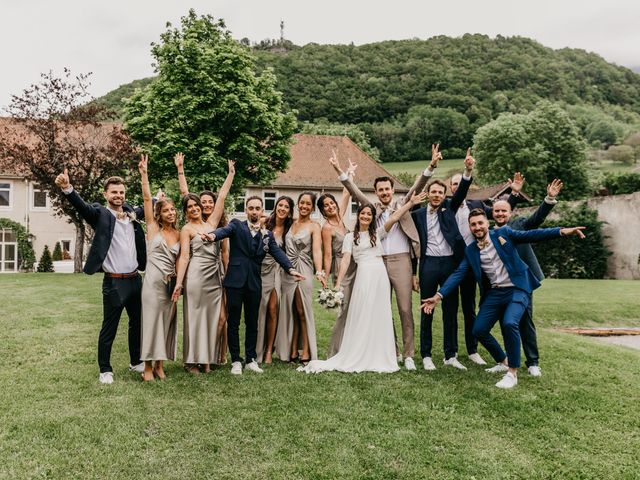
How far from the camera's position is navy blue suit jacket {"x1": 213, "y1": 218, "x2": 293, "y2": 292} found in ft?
24.2

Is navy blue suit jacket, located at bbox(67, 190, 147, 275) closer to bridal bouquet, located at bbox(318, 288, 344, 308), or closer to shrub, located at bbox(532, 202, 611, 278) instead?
bridal bouquet, located at bbox(318, 288, 344, 308)

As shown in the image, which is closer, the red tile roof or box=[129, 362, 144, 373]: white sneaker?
box=[129, 362, 144, 373]: white sneaker

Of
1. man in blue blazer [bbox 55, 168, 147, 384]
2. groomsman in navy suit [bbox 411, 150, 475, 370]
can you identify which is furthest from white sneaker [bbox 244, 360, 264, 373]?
Answer: groomsman in navy suit [bbox 411, 150, 475, 370]

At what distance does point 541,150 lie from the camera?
5150cm

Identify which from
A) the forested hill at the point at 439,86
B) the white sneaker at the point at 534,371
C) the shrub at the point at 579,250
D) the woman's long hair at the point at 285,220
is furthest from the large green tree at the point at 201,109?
the forested hill at the point at 439,86

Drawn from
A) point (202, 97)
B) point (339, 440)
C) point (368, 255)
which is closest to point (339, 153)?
point (202, 97)

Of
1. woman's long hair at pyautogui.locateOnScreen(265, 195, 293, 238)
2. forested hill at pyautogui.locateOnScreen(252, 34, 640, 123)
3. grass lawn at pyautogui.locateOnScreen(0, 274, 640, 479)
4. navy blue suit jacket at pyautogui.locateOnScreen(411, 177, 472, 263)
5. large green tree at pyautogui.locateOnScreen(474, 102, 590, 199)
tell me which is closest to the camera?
grass lawn at pyautogui.locateOnScreen(0, 274, 640, 479)

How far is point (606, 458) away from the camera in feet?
15.7

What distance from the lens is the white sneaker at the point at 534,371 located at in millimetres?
7366

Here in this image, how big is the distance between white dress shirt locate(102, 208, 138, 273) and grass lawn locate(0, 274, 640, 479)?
1.52 m

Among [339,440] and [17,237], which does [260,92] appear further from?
[339,440]

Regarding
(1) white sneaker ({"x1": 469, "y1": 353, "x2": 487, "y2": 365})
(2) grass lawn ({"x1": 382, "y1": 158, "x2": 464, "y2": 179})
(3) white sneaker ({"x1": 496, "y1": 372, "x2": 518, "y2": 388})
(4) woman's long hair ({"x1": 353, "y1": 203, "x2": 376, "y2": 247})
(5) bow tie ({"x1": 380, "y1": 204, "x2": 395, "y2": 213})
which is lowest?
(1) white sneaker ({"x1": 469, "y1": 353, "x2": 487, "y2": 365})

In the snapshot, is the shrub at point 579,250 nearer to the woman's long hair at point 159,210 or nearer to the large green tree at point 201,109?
the large green tree at point 201,109

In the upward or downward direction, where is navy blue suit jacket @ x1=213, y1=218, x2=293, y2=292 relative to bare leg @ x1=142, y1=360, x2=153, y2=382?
upward
